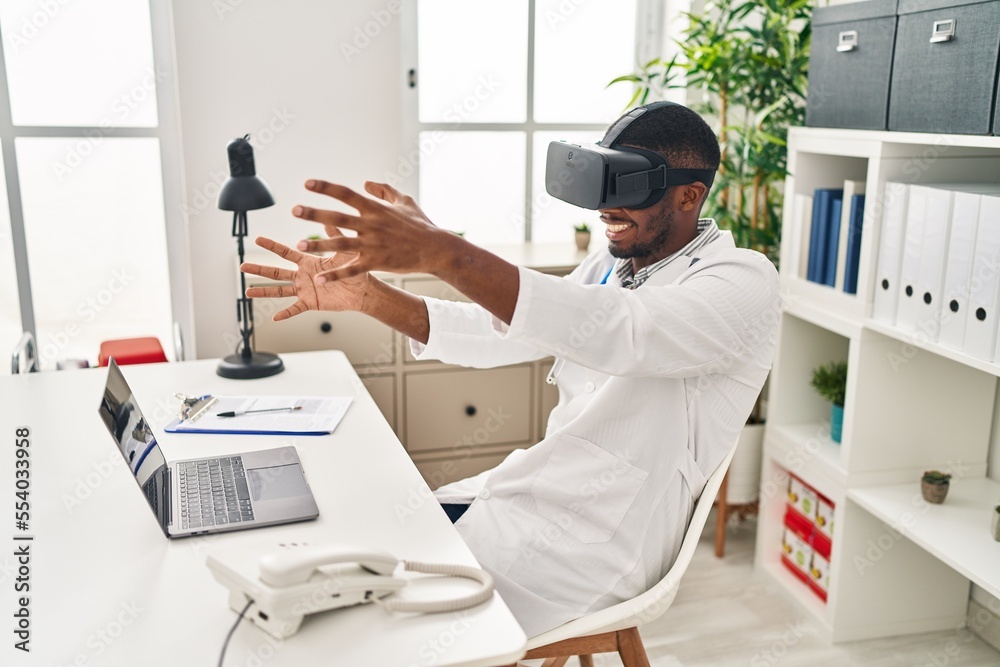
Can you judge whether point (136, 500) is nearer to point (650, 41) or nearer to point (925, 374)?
point (925, 374)

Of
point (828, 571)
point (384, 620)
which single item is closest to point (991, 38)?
point (828, 571)

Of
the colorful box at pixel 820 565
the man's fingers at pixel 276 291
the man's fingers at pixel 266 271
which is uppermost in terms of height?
the man's fingers at pixel 266 271

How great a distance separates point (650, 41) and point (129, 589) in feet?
9.67

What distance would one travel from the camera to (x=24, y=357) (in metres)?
2.36

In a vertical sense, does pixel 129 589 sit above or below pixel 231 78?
below

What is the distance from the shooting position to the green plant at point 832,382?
8.40 ft

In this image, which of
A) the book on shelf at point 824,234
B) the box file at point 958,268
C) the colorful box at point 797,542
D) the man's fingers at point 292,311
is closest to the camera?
the man's fingers at point 292,311

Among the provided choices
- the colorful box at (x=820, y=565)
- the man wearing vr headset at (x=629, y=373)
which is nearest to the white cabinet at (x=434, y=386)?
the colorful box at (x=820, y=565)

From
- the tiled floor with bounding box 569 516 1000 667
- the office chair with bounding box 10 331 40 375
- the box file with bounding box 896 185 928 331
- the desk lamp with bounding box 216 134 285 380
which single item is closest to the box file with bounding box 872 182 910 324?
the box file with bounding box 896 185 928 331

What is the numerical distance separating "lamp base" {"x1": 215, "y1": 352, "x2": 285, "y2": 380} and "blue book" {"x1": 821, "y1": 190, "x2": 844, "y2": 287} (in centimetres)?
153

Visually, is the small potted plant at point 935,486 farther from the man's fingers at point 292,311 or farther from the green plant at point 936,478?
the man's fingers at point 292,311

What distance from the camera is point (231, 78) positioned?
9.73ft

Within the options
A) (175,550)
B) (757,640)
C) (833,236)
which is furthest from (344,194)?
(757,640)

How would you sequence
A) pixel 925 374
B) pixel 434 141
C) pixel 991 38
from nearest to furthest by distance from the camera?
pixel 991 38
pixel 925 374
pixel 434 141
